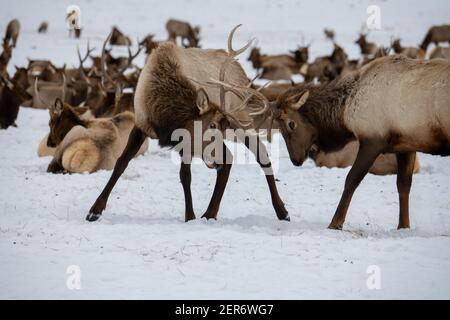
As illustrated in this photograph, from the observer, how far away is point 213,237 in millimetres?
6086

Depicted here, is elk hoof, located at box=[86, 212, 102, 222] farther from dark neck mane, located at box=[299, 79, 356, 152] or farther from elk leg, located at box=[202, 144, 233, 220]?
dark neck mane, located at box=[299, 79, 356, 152]

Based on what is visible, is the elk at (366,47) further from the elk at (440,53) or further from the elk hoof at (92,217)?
the elk hoof at (92,217)

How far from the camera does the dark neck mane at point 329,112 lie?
7.18 m

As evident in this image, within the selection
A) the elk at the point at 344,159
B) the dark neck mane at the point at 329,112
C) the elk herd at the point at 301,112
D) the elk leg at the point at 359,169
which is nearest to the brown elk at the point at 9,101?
the elk at the point at 344,159

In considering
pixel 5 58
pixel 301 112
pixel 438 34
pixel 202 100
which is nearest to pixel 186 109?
pixel 202 100

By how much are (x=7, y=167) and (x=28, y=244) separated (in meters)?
4.51

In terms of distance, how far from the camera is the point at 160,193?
8.75 meters

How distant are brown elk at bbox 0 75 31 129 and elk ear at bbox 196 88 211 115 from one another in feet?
28.5

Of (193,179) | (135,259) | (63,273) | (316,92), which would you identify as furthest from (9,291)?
(193,179)

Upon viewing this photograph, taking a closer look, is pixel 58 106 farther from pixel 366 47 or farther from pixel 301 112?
pixel 366 47

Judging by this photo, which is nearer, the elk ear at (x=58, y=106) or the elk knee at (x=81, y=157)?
the elk knee at (x=81, y=157)

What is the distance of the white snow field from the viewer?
16.0ft

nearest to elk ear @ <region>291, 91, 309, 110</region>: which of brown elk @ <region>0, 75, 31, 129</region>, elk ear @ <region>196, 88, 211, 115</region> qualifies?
elk ear @ <region>196, 88, 211, 115</region>

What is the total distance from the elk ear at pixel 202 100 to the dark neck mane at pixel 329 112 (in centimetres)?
117
